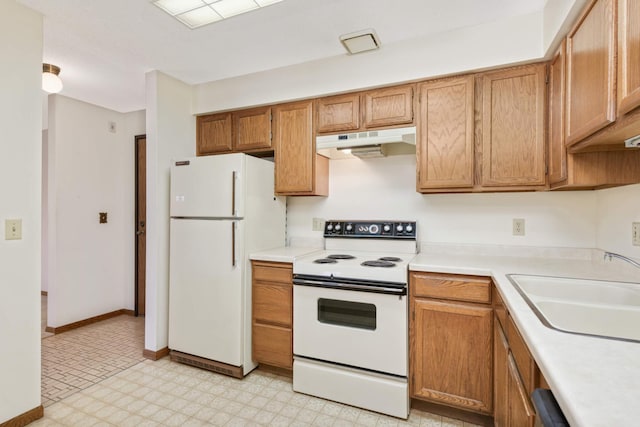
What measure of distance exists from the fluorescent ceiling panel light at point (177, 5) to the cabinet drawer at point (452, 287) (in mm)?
2040

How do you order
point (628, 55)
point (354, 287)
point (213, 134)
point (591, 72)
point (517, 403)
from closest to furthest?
point (628, 55) < point (517, 403) < point (591, 72) < point (354, 287) < point (213, 134)

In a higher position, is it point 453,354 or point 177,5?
point 177,5

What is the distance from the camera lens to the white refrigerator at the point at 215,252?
239 centimetres

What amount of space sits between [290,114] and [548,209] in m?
2.02

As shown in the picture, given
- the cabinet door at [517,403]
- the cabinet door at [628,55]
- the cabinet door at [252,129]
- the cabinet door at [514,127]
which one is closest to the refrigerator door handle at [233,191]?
the cabinet door at [252,129]

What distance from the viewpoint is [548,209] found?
2227mm

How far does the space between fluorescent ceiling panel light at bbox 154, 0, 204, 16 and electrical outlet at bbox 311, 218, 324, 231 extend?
5.80 ft

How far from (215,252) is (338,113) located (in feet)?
4.67

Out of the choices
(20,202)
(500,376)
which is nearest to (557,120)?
(500,376)

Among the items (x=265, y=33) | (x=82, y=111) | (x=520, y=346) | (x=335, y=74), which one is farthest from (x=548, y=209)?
(x=82, y=111)

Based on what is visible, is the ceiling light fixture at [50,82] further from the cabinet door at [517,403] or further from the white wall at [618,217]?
the white wall at [618,217]

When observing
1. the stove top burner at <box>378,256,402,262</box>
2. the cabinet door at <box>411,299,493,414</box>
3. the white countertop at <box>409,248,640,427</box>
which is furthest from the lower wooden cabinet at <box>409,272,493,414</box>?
the white countertop at <box>409,248,640,427</box>

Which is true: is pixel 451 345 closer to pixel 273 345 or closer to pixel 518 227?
pixel 518 227

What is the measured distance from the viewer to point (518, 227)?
229 centimetres
